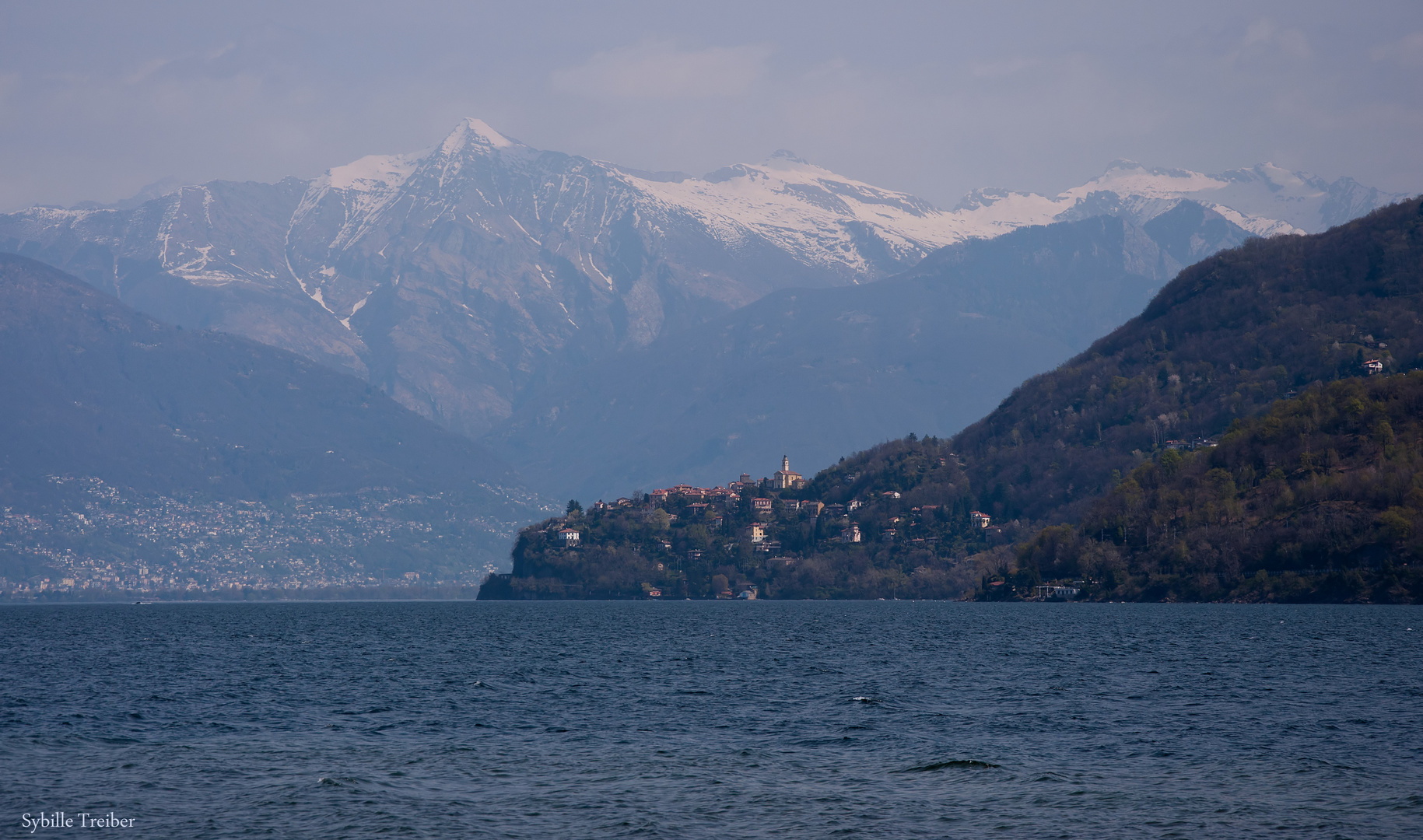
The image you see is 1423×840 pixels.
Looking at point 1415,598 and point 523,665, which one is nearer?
point 523,665

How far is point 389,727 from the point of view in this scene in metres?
75.4

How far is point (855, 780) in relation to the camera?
192 ft

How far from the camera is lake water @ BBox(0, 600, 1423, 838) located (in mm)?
51438

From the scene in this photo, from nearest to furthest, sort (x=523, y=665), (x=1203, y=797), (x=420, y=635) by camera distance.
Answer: (x=1203, y=797) → (x=523, y=665) → (x=420, y=635)

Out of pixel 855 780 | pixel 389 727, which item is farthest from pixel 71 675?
pixel 855 780

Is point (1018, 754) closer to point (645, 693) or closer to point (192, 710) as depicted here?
point (645, 693)

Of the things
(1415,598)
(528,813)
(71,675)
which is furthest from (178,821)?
(1415,598)

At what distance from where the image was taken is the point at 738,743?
68.9 m

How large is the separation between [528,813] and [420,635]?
5049 inches

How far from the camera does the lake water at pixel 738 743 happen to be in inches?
2025

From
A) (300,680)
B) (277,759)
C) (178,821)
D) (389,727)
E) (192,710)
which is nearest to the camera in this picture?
(178,821)

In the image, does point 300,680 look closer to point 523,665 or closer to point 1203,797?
point 523,665

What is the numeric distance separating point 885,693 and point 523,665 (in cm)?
3913

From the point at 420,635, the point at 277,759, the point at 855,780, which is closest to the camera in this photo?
the point at 855,780
